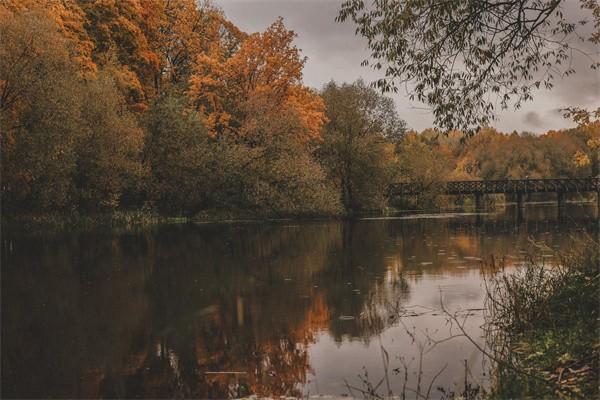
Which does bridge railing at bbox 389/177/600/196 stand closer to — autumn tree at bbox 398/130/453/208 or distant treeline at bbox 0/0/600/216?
autumn tree at bbox 398/130/453/208

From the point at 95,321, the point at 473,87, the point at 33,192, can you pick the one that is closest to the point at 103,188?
the point at 33,192

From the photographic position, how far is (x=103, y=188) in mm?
39156

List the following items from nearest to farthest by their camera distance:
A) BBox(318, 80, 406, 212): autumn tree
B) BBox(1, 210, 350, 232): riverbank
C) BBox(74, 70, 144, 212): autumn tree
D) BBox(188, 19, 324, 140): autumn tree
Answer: BBox(1, 210, 350, 232): riverbank < BBox(74, 70, 144, 212): autumn tree < BBox(188, 19, 324, 140): autumn tree < BBox(318, 80, 406, 212): autumn tree

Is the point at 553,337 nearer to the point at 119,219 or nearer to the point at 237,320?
the point at 237,320

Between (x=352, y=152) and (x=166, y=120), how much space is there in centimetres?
1871

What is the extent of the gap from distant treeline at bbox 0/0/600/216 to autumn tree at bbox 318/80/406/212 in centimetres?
12

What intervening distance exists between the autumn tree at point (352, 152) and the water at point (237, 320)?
30.1m

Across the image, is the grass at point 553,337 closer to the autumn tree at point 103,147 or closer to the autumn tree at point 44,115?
the autumn tree at point 44,115

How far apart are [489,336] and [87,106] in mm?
32129

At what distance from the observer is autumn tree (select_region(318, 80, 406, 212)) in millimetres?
55031

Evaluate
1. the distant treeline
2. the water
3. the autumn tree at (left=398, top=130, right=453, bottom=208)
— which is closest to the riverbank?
the distant treeline

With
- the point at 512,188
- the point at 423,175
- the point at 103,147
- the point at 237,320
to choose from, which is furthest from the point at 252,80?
the point at 512,188

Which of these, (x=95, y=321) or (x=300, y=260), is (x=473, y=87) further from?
(x=300, y=260)

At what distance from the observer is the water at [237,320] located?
830 centimetres
